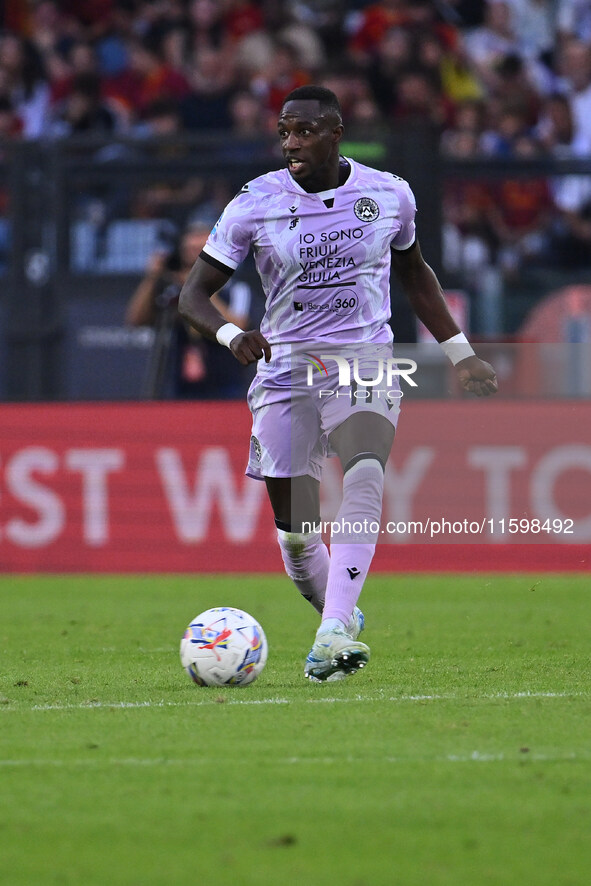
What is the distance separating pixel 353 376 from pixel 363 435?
249 millimetres

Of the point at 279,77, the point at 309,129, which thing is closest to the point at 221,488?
the point at 279,77

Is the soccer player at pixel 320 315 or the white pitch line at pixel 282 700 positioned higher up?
the soccer player at pixel 320 315

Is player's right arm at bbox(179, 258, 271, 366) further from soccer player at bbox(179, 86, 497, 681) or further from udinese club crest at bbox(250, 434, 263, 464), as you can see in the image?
udinese club crest at bbox(250, 434, 263, 464)

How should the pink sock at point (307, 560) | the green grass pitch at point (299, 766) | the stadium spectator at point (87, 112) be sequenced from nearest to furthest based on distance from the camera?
the green grass pitch at point (299, 766), the pink sock at point (307, 560), the stadium spectator at point (87, 112)

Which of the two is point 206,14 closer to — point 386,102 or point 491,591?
point 386,102

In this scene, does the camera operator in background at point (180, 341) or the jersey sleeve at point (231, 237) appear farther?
the camera operator in background at point (180, 341)

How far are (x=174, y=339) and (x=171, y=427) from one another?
87 cm

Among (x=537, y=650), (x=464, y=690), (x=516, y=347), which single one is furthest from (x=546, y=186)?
(x=464, y=690)

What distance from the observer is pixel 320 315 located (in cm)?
679

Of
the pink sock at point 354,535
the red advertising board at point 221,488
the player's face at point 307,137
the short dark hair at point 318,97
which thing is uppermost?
the short dark hair at point 318,97

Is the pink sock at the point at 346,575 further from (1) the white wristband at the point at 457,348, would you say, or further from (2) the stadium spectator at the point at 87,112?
(2) the stadium spectator at the point at 87,112

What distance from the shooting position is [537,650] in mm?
7992

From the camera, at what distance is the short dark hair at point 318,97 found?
666 cm

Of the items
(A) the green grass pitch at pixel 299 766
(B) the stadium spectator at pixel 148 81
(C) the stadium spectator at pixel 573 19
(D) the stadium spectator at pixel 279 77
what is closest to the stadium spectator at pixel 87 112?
(B) the stadium spectator at pixel 148 81
